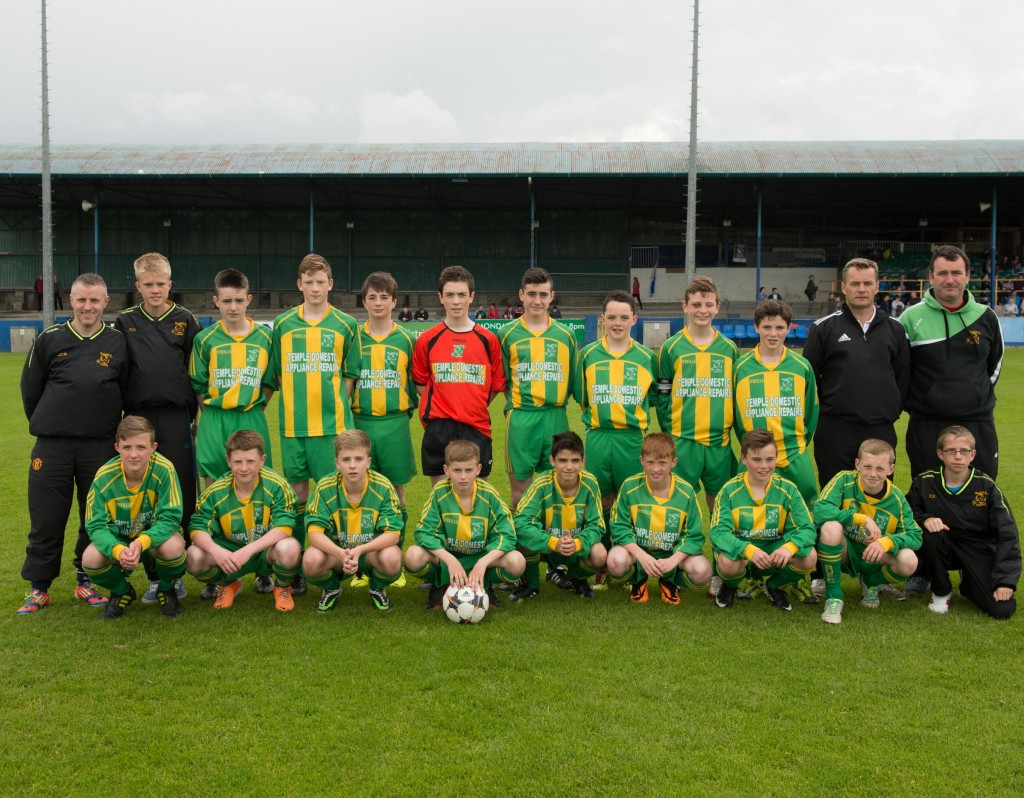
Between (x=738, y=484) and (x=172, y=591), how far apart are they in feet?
9.34

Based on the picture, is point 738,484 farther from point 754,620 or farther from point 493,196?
point 493,196

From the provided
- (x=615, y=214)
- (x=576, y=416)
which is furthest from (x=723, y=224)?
(x=576, y=416)

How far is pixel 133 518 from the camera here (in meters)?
3.91

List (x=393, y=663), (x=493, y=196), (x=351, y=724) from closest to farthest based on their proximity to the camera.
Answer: (x=351, y=724), (x=393, y=663), (x=493, y=196)

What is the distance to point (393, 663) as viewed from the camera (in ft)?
10.9

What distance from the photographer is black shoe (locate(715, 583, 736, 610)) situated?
4.00 meters

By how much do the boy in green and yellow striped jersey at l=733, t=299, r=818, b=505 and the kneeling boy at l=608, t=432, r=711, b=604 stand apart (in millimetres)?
557

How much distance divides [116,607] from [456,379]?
2.03m

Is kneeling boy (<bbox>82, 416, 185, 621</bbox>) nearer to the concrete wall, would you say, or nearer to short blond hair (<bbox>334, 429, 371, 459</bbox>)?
short blond hair (<bbox>334, 429, 371, 459</bbox>)

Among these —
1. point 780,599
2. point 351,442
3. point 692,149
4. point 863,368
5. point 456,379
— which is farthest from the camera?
point 692,149

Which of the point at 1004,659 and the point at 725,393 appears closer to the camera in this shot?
the point at 1004,659

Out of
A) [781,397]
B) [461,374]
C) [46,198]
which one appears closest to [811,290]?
[46,198]

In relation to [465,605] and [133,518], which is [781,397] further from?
[133,518]

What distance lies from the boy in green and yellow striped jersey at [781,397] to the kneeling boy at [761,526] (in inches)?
11.2
